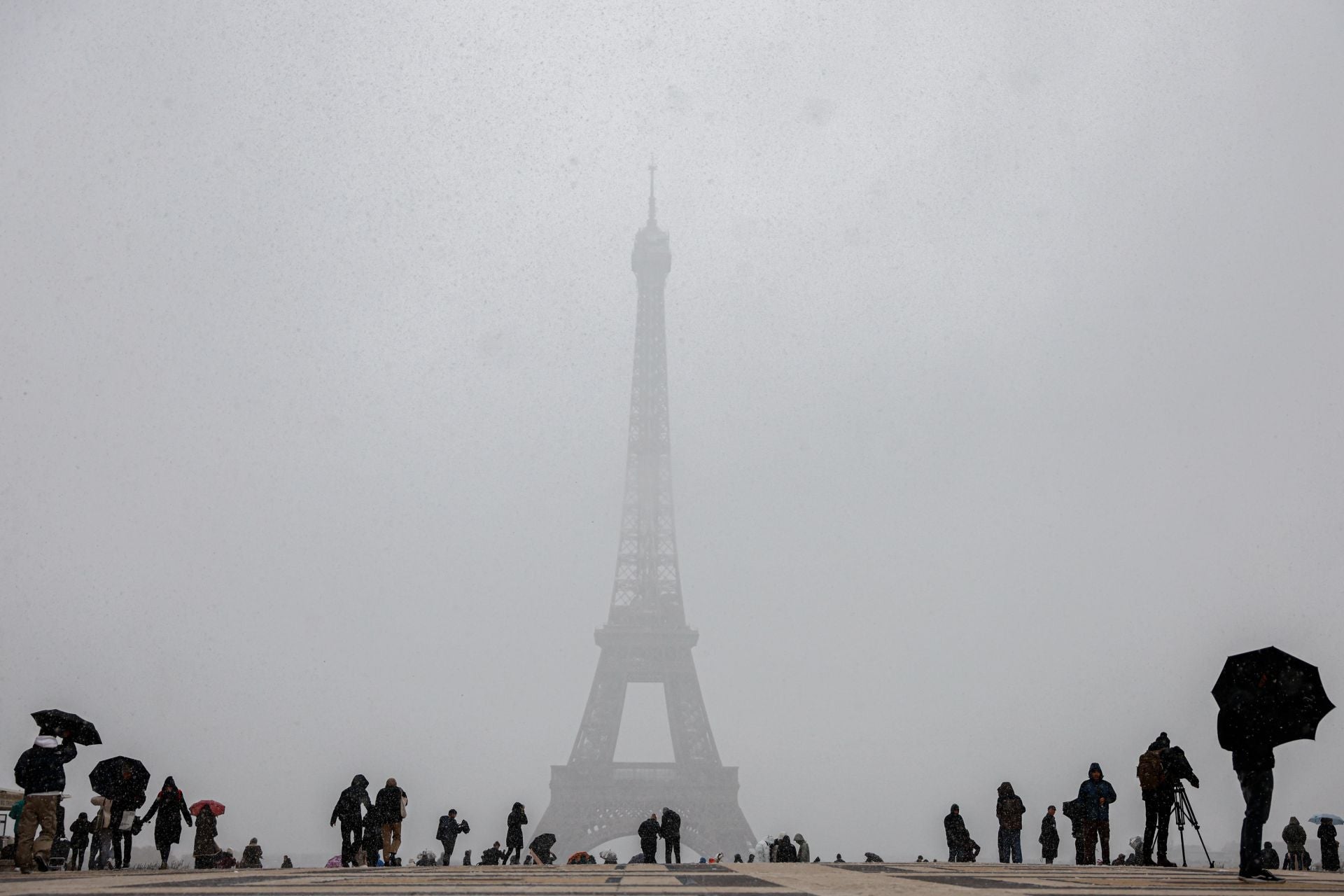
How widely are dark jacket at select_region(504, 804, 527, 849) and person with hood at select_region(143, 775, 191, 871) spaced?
7.46 meters

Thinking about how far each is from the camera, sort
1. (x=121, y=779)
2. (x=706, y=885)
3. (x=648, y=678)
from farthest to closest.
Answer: (x=648, y=678) < (x=121, y=779) < (x=706, y=885)

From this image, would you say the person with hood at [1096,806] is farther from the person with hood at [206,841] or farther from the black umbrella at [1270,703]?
the person with hood at [206,841]

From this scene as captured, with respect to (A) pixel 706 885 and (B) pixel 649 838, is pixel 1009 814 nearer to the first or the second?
(B) pixel 649 838

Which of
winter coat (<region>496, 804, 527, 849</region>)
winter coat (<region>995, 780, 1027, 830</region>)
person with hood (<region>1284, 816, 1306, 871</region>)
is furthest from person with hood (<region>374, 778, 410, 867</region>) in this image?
person with hood (<region>1284, 816, 1306, 871</region>)

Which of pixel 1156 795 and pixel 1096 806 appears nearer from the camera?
pixel 1156 795

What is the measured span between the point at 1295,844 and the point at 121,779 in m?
23.3

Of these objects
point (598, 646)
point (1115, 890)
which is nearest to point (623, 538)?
point (598, 646)

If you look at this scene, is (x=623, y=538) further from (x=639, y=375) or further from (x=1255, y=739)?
(x=1255, y=739)

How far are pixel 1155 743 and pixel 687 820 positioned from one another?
53.1 meters

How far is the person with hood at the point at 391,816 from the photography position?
1886cm

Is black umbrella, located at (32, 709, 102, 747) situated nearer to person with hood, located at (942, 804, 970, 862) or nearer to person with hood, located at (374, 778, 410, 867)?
person with hood, located at (374, 778, 410, 867)

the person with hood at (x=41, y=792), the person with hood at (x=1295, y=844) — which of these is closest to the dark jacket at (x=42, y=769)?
the person with hood at (x=41, y=792)

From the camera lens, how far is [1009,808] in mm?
20609

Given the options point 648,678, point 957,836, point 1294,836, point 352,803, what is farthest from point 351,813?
point 648,678
